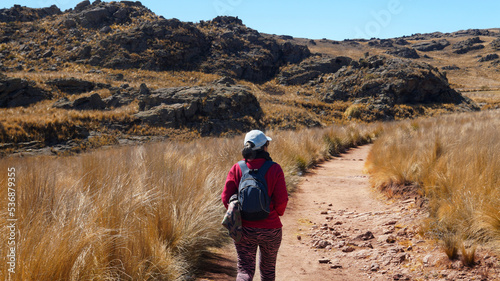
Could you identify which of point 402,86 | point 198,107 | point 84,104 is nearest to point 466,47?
point 402,86

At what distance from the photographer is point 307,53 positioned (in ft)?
206

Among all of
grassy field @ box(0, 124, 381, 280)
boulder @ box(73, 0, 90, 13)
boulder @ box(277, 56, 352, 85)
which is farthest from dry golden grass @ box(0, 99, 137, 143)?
boulder @ box(73, 0, 90, 13)

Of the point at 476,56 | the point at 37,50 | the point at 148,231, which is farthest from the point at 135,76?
the point at 476,56

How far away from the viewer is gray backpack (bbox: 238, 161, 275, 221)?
8.26 ft

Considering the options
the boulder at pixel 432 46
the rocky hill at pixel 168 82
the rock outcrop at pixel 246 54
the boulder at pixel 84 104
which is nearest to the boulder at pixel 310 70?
the rocky hill at pixel 168 82

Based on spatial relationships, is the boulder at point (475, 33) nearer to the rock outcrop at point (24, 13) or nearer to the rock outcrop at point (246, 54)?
the rock outcrop at point (246, 54)

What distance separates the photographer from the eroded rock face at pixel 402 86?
32781 mm

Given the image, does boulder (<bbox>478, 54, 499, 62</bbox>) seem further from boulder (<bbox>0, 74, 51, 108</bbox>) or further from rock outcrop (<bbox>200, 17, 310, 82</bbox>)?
boulder (<bbox>0, 74, 51, 108</bbox>)

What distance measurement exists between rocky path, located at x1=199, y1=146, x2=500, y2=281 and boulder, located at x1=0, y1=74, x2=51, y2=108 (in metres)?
25.3

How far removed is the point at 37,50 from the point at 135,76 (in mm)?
19727

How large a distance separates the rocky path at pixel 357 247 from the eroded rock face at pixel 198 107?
13.9 m

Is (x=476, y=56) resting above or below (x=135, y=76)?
above

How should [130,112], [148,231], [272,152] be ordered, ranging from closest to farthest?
1. [148,231]
2. [272,152]
3. [130,112]

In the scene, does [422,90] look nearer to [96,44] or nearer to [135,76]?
[135,76]
